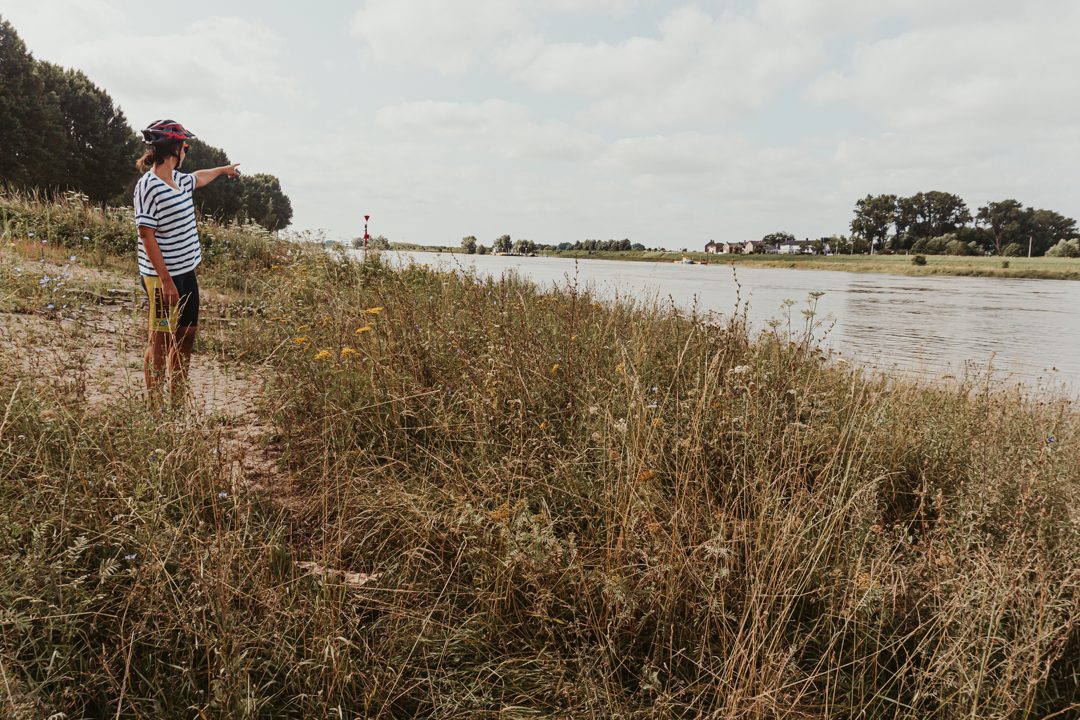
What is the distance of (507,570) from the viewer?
2197 mm

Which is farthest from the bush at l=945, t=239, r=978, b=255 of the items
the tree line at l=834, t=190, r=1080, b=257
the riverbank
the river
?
the riverbank

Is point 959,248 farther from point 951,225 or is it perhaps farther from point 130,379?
point 130,379

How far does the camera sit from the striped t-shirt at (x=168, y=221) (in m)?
3.88

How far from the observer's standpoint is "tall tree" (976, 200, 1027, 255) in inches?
4171

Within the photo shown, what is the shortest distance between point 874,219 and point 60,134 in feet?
406

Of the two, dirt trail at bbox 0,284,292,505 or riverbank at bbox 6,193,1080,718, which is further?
dirt trail at bbox 0,284,292,505

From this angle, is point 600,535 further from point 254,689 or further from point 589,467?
point 254,689

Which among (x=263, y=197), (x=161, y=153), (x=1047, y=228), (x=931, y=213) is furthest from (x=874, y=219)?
(x=161, y=153)

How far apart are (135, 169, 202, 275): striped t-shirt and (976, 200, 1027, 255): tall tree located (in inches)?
5281

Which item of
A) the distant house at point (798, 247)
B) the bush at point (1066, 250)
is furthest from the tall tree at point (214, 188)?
the bush at point (1066, 250)

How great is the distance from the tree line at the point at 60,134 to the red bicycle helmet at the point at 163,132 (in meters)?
23.1

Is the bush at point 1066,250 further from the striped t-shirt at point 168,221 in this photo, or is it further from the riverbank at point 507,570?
the striped t-shirt at point 168,221

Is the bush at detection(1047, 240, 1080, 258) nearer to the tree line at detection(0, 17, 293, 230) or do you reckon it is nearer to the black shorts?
the tree line at detection(0, 17, 293, 230)

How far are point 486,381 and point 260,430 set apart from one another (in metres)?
1.79
